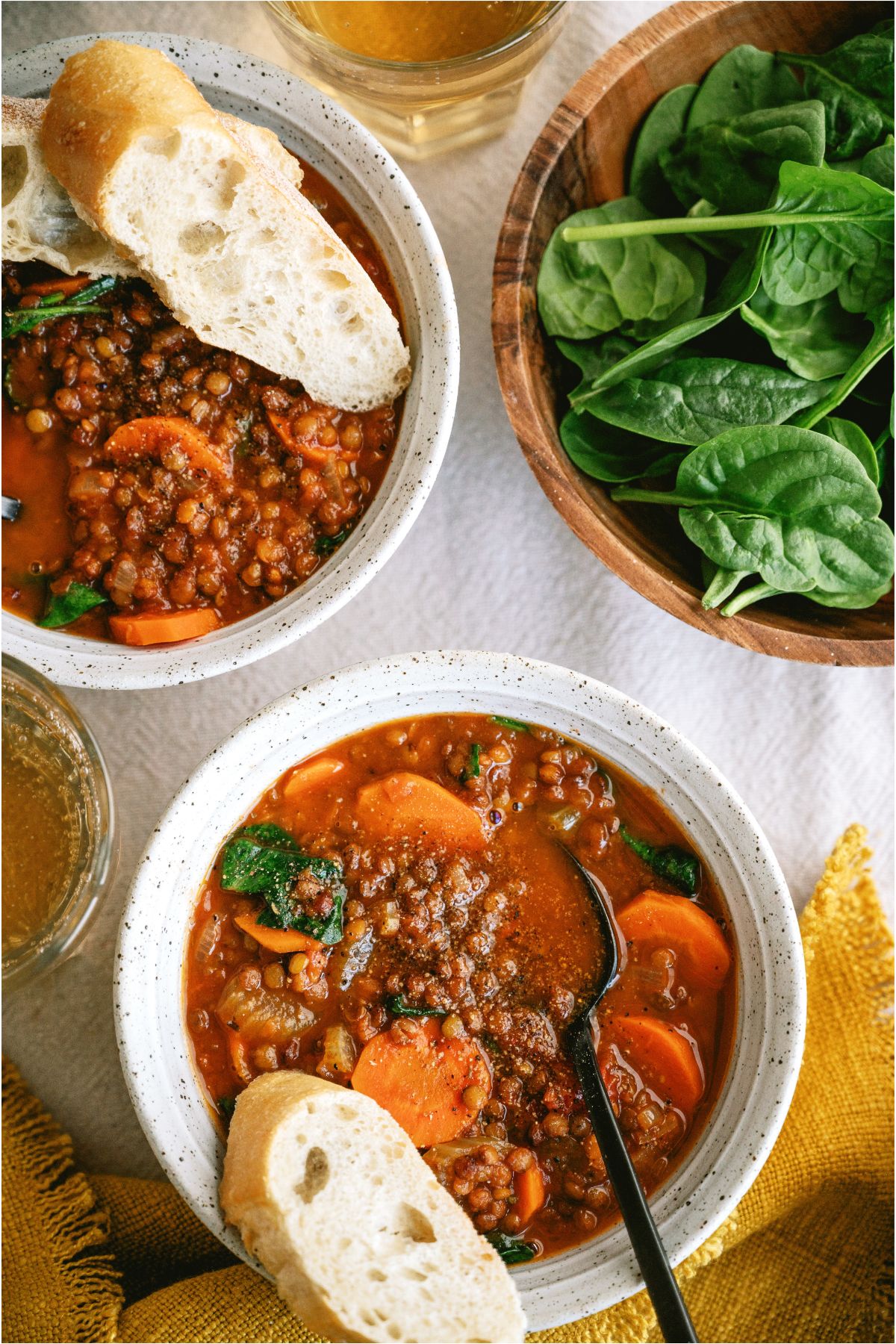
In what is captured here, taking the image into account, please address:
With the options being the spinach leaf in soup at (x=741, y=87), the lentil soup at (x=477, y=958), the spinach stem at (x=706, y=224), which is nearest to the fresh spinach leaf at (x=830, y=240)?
the spinach stem at (x=706, y=224)

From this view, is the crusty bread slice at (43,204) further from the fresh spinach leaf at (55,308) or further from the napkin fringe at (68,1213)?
the napkin fringe at (68,1213)

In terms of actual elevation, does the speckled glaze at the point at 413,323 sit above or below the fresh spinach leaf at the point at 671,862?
above

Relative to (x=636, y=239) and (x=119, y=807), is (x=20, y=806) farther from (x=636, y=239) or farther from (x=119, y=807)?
(x=636, y=239)

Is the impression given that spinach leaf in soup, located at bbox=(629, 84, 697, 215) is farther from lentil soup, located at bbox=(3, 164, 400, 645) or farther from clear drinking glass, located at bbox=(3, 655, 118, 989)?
clear drinking glass, located at bbox=(3, 655, 118, 989)

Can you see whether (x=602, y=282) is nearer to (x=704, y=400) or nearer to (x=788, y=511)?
(x=704, y=400)

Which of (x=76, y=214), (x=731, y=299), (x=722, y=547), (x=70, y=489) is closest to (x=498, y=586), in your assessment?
(x=722, y=547)

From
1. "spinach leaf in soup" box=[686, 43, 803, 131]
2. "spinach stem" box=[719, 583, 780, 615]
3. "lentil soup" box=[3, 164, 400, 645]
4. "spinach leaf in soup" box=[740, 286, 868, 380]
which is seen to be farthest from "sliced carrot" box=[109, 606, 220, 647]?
"spinach leaf in soup" box=[686, 43, 803, 131]
